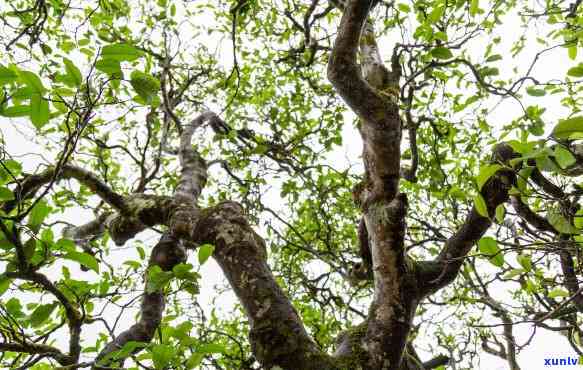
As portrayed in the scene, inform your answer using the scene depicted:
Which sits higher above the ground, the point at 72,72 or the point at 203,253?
the point at 72,72

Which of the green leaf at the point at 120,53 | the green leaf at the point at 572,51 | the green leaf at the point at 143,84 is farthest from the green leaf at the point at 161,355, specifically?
the green leaf at the point at 572,51

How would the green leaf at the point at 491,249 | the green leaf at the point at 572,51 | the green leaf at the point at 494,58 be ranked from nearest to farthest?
the green leaf at the point at 491,249, the green leaf at the point at 494,58, the green leaf at the point at 572,51

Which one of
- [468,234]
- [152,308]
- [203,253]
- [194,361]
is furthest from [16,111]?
[468,234]

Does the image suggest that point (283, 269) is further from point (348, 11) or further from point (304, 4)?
point (348, 11)

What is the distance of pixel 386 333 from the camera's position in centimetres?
223

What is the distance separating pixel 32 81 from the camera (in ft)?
3.94

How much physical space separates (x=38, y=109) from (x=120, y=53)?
33 centimetres

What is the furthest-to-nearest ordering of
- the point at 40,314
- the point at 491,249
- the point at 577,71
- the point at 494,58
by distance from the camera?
the point at 494,58 → the point at 491,249 → the point at 577,71 → the point at 40,314

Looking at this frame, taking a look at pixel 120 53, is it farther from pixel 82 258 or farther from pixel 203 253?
pixel 203 253

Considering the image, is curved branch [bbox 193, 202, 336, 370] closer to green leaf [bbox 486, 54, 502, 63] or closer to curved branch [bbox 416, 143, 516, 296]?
curved branch [bbox 416, 143, 516, 296]

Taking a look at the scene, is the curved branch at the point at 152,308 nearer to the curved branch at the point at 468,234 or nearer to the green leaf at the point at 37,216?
the green leaf at the point at 37,216

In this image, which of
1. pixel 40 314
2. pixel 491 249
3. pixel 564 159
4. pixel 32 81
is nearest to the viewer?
pixel 32 81

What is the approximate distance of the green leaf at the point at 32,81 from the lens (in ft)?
3.84

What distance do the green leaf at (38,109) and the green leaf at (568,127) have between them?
1734 mm
